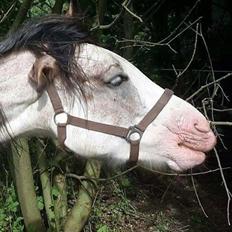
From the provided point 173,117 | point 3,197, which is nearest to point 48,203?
point 3,197

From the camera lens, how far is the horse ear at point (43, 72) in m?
2.32

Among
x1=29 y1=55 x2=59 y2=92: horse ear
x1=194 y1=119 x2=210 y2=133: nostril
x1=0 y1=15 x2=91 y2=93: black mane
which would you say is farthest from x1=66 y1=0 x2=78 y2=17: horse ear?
x1=194 y1=119 x2=210 y2=133: nostril

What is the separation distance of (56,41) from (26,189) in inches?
64.7

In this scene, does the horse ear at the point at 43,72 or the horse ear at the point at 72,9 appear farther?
the horse ear at the point at 72,9

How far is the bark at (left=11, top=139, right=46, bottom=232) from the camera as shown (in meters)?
3.73

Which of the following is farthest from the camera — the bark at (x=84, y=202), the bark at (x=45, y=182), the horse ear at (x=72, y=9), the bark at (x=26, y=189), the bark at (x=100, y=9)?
the bark at (x=45, y=182)

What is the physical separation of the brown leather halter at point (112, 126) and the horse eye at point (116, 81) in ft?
0.53

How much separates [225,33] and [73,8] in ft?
9.67

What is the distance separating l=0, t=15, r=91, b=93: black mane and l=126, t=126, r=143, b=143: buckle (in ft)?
0.91

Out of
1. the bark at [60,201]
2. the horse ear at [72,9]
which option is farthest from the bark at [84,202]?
the horse ear at [72,9]

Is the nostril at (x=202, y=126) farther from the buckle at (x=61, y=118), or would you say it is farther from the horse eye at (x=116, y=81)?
the buckle at (x=61, y=118)

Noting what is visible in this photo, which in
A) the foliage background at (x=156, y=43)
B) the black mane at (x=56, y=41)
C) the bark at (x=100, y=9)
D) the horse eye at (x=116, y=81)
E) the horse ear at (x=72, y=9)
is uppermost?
the horse ear at (x=72, y=9)

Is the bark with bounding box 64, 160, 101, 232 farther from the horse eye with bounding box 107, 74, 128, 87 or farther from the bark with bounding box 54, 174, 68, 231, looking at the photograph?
the horse eye with bounding box 107, 74, 128, 87

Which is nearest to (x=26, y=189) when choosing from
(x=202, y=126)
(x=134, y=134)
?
(x=134, y=134)
